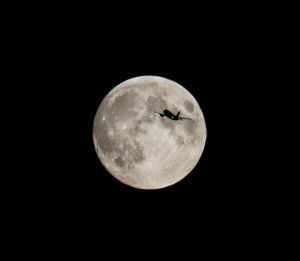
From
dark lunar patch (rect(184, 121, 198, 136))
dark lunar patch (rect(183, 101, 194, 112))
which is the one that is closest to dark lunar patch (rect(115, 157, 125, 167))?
dark lunar patch (rect(184, 121, 198, 136))

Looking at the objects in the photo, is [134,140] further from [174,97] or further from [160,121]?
[174,97]


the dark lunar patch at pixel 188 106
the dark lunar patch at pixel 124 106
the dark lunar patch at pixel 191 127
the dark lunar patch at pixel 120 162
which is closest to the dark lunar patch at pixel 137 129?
the dark lunar patch at pixel 124 106

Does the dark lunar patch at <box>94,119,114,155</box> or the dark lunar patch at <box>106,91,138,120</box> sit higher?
the dark lunar patch at <box>106,91,138,120</box>

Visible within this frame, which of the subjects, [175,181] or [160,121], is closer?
[160,121]

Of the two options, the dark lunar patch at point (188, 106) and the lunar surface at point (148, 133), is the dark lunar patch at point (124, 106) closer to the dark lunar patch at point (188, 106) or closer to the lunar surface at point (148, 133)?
the lunar surface at point (148, 133)

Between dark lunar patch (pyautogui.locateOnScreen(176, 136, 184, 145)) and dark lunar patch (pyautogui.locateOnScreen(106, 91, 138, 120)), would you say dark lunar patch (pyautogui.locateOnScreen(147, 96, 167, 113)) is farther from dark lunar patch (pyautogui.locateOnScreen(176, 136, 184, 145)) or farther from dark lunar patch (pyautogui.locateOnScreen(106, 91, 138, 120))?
dark lunar patch (pyautogui.locateOnScreen(176, 136, 184, 145))

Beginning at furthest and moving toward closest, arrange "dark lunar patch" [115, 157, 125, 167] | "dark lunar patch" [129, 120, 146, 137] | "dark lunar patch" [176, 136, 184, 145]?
1. "dark lunar patch" [115, 157, 125, 167]
2. "dark lunar patch" [176, 136, 184, 145]
3. "dark lunar patch" [129, 120, 146, 137]

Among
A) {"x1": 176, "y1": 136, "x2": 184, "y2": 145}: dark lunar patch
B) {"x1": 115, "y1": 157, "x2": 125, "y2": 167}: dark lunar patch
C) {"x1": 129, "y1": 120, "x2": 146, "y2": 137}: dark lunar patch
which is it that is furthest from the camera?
{"x1": 115, "y1": 157, "x2": 125, "y2": 167}: dark lunar patch

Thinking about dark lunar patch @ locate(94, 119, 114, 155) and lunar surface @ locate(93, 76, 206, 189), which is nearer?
lunar surface @ locate(93, 76, 206, 189)

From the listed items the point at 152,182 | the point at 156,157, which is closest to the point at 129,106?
the point at 156,157
